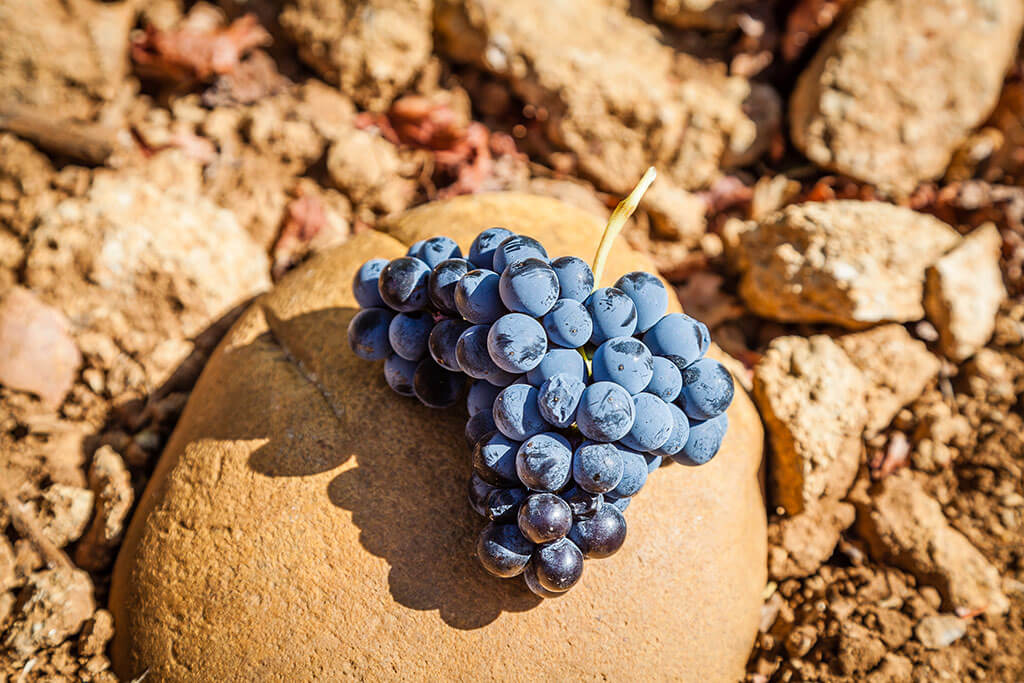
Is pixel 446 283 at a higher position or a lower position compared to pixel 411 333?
higher

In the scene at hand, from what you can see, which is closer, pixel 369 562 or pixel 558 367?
pixel 558 367

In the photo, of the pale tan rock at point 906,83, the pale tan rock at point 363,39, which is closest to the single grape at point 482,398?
the pale tan rock at point 363,39

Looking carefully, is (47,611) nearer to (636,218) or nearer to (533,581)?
(533,581)

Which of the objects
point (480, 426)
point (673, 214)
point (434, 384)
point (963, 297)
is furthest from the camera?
point (673, 214)

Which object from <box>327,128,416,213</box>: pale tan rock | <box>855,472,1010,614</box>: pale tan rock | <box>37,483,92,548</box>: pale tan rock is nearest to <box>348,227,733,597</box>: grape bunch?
<box>855,472,1010,614</box>: pale tan rock

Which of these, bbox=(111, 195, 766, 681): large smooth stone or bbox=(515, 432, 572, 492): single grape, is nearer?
bbox=(515, 432, 572, 492): single grape

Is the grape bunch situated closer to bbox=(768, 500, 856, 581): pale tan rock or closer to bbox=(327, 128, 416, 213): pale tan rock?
bbox=(768, 500, 856, 581): pale tan rock

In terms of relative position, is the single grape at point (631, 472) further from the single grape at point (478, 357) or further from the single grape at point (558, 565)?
the single grape at point (478, 357)

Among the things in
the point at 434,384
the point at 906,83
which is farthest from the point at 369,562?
the point at 906,83
